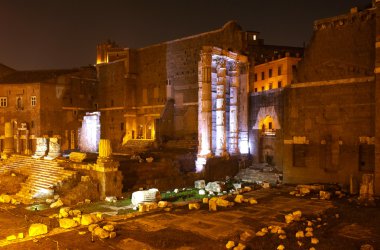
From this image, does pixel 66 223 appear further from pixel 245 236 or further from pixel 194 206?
pixel 245 236

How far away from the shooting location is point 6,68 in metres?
42.0

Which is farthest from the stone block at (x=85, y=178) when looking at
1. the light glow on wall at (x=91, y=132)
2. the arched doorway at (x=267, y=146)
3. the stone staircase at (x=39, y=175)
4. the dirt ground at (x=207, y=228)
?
the light glow on wall at (x=91, y=132)

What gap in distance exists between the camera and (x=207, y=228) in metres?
11.2

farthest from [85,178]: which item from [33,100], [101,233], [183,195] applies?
[33,100]

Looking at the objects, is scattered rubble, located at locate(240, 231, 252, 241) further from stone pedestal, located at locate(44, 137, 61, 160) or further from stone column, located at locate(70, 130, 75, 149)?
stone column, located at locate(70, 130, 75, 149)

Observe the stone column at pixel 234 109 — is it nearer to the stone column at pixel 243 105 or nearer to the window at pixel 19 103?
the stone column at pixel 243 105

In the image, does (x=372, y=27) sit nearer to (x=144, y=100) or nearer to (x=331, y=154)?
(x=331, y=154)

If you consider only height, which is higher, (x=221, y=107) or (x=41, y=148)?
(x=221, y=107)

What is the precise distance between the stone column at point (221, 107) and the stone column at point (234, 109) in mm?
1329

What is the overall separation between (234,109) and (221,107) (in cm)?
167

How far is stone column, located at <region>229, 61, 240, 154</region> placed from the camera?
25516 mm

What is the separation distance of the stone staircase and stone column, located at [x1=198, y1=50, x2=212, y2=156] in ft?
28.6

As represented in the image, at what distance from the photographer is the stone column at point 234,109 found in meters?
25.5

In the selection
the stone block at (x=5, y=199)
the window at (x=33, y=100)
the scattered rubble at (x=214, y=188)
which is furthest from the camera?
the window at (x=33, y=100)
